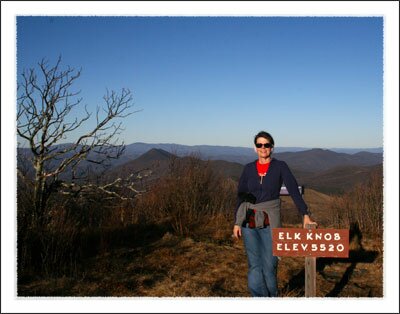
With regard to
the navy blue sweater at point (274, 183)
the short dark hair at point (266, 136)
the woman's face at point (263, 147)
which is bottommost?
the navy blue sweater at point (274, 183)

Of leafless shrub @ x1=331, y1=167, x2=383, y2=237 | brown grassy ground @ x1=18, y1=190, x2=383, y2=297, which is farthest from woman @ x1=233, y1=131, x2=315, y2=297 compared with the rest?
leafless shrub @ x1=331, y1=167, x2=383, y2=237

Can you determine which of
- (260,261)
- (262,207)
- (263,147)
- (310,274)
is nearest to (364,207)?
(310,274)

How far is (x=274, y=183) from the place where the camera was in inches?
146

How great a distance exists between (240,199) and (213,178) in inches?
220

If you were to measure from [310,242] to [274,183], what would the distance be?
2.03 feet

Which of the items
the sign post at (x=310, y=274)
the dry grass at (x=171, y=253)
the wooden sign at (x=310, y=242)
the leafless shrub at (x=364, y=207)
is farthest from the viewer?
the leafless shrub at (x=364, y=207)

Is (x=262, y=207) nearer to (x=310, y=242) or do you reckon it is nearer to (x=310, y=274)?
(x=310, y=242)

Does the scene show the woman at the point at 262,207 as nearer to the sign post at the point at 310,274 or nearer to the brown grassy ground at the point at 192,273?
the sign post at the point at 310,274

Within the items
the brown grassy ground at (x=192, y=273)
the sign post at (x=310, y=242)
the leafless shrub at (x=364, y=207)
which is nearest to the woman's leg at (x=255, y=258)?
the sign post at (x=310, y=242)

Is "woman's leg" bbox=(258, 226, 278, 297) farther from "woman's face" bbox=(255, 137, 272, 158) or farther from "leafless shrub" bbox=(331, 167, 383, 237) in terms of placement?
"leafless shrub" bbox=(331, 167, 383, 237)

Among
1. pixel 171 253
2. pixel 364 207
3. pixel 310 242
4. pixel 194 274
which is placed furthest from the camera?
pixel 364 207

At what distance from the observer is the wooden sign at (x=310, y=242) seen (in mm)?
3455

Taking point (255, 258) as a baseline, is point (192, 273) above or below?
below

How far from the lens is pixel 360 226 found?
340 inches
